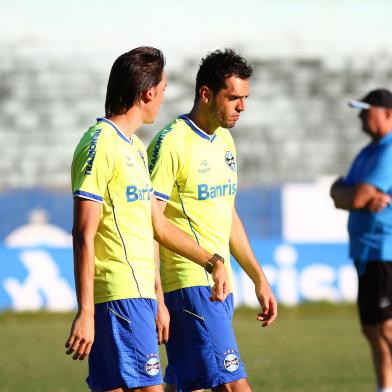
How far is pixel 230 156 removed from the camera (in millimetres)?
6441

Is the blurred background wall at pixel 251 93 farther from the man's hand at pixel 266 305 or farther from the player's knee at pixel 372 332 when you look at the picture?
the man's hand at pixel 266 305

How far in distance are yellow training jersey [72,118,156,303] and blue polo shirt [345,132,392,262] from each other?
263 cm

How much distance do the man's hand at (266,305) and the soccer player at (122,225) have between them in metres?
1.13

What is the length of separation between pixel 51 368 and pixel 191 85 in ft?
62.1

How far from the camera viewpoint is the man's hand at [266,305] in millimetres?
6233

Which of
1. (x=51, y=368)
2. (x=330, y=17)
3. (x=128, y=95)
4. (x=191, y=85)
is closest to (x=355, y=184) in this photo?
(x=128, y=95)

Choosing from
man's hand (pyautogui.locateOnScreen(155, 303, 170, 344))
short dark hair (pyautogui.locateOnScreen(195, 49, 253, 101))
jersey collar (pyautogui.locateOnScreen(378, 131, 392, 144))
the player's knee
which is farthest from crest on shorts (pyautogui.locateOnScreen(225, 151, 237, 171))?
the player's knee

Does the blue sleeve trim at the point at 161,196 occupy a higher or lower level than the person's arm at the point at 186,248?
higher

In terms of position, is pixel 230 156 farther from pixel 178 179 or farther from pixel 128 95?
pixel 128 95

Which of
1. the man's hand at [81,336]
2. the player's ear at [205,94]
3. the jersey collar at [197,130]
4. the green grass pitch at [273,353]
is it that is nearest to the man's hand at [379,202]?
the jersey collar at [197,130]

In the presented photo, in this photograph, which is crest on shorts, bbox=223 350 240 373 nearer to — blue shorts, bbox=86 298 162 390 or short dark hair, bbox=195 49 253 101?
blue shorts, bbox=86 298 162 390

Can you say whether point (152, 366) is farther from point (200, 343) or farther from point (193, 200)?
point (193, 200)

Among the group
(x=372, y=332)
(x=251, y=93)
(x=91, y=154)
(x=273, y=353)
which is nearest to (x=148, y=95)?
(x=91, y=154)

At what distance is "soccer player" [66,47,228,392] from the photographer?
198 inches
